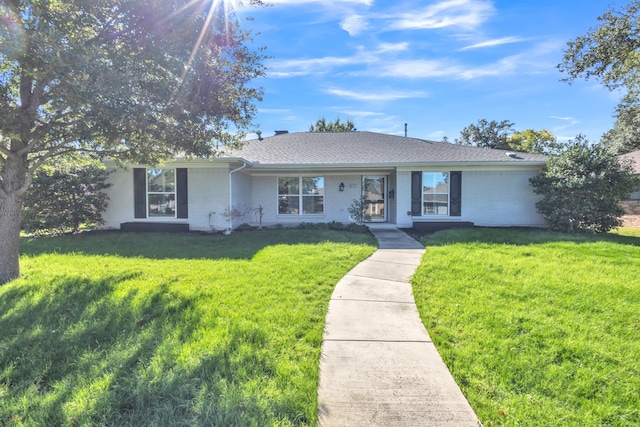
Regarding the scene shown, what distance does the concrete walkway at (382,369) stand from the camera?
2.21m

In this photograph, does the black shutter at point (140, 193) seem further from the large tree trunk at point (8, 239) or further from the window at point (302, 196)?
the large tree trunk at point (8, 239)

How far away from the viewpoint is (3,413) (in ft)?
7.17

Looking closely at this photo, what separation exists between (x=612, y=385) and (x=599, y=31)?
40.7 ft

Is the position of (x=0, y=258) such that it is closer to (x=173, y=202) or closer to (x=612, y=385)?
(x=173, y=202)

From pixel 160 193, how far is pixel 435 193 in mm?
10267

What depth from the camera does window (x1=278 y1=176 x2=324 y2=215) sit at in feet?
43.3

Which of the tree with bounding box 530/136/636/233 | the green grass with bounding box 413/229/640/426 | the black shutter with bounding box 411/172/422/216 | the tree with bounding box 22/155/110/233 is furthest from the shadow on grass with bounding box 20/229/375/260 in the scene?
the tree with bounding box 530/136/636/233

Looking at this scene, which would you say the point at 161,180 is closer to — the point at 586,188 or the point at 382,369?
the point at 382,369

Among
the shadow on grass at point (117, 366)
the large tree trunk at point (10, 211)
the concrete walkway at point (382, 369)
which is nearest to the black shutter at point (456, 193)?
the concrete walkway at point (382, 369)

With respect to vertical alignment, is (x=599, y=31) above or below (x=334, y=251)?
above

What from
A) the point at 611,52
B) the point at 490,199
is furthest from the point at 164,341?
the point at 611,52

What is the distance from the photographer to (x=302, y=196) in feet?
43.3

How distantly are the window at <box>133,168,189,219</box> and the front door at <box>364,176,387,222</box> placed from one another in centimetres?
740

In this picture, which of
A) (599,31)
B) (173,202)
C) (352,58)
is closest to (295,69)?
(352,58)
